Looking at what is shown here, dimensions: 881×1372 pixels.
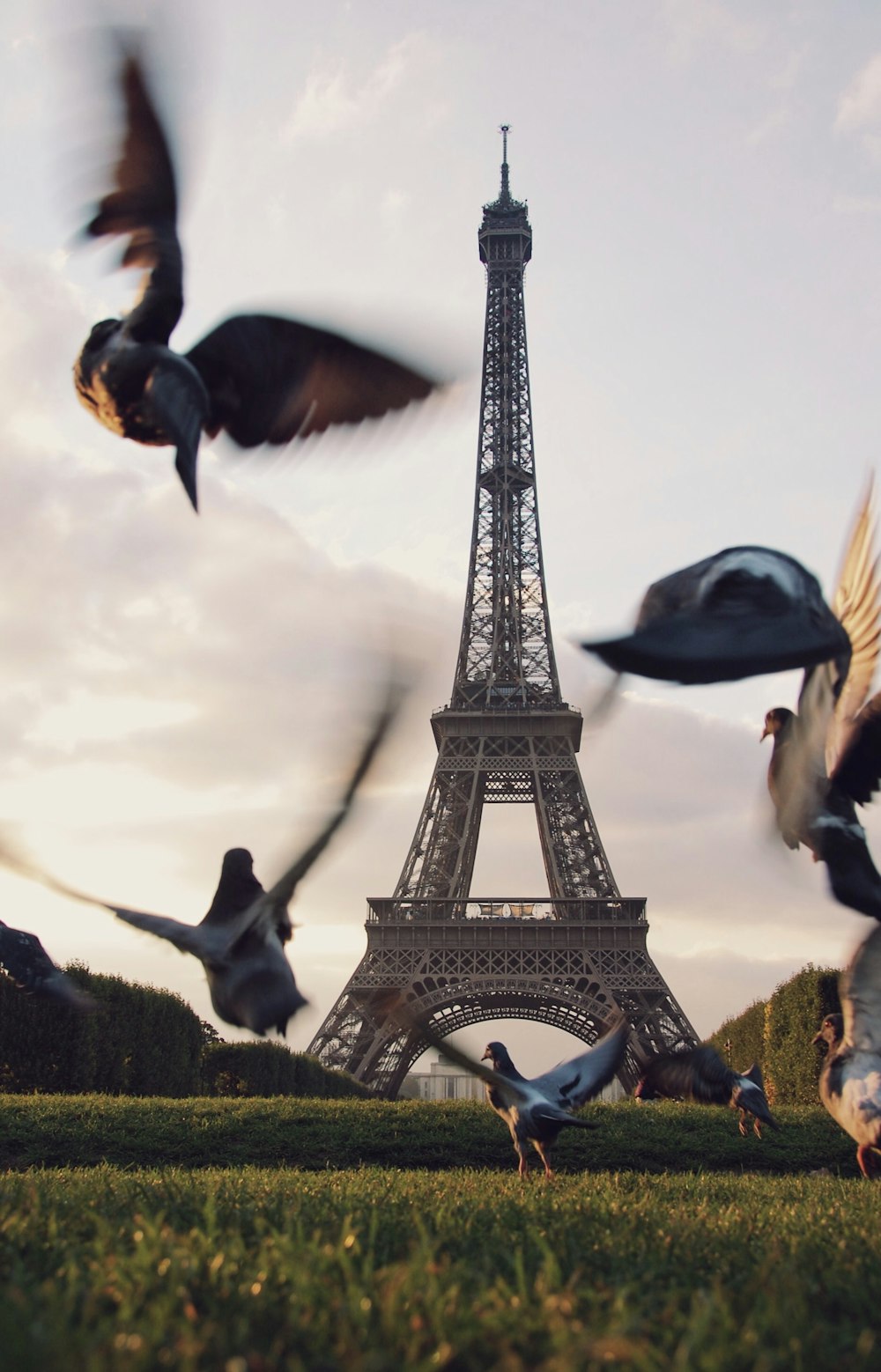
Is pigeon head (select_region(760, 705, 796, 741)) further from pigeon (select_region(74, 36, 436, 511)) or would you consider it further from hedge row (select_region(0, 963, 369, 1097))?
hedge row (select_region(0, 963, 369, 1097))

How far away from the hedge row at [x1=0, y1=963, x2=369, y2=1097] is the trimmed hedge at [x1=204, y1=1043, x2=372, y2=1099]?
0.06 feet

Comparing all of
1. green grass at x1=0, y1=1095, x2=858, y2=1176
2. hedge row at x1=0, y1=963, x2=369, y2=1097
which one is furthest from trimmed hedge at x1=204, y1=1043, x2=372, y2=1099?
green grass at x1=0, y1=1095, x2=858, y2=1176

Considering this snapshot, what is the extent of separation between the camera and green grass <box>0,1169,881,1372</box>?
1.93 meters

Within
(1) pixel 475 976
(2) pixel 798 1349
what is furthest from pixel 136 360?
(1) pixel 475 976

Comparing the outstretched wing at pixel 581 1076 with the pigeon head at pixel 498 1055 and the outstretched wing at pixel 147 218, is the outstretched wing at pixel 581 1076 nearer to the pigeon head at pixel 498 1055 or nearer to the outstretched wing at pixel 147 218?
the pigeon head at pixel 498 1055

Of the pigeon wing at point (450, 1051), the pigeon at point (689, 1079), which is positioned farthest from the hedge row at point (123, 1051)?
the pigeon wing at point (450, 1051)

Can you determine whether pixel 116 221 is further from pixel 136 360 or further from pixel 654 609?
pixel 654 609

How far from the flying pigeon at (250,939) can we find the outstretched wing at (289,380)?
1301 mm

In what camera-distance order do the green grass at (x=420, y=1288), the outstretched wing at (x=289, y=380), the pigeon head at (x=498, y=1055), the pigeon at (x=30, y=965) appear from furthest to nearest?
the pigeon head at (x=498, y=1055)
the pigeon at (x=30, y=965)
the outstretched wing at (x=289, y=380)
the green grass at (x=420, y=1288)

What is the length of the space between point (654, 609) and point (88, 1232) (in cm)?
274

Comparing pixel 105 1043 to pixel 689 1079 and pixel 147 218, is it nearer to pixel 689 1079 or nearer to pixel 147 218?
pixel 689 1079

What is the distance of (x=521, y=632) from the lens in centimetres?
4138

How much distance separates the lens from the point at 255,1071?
77.3 feet

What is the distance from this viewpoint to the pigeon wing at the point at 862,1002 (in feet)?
12.4
